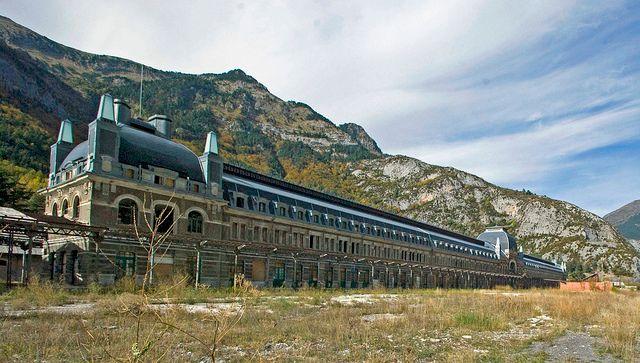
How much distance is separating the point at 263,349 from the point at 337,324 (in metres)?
4.97

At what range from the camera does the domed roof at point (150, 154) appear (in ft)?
128

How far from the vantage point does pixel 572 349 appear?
15.0 meters

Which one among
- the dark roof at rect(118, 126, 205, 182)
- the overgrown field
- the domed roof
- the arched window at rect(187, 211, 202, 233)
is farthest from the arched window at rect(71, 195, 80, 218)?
the overgrown field

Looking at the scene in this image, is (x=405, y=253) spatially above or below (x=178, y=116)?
below

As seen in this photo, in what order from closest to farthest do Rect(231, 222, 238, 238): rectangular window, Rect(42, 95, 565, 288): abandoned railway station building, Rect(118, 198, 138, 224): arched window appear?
Rect(42, 95, 565, 288): abandoned railway station building, Rect(118, 198, 138, 224): arched window, Rect(231, 222, 238, 238): rectangular window

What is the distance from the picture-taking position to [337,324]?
707 inches

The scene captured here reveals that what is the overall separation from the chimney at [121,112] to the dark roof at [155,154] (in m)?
1.39

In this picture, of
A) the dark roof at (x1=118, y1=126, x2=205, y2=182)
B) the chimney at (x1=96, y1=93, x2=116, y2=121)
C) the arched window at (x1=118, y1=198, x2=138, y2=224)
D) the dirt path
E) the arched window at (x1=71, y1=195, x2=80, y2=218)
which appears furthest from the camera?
the dark roof at (x1=118, y1=126, x2=205, y2=182)

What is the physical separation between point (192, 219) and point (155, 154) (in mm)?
6401

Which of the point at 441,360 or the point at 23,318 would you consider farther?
the point at 23,318

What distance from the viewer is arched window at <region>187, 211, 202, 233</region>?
42281 millimetres

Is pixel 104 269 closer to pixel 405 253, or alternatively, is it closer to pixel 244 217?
pixel 244 217

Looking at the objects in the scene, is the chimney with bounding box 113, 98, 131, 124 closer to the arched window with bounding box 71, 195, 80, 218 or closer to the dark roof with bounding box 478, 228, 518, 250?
the arched window with bounding box 71, 195, 80, 218

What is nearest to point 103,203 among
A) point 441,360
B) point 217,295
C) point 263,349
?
point 217,295
